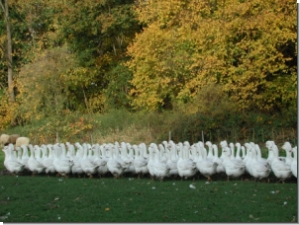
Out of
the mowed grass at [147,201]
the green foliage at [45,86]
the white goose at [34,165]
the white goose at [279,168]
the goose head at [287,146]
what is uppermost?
the green foliage at [45,86]

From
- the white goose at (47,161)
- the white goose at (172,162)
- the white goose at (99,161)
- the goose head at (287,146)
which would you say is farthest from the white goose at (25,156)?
the goose head at (287,146)

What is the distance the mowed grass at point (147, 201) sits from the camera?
20.6ft

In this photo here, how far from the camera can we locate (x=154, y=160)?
754 centimetres

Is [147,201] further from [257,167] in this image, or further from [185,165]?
[257,167]

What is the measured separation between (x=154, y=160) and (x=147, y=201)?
0.95 metres

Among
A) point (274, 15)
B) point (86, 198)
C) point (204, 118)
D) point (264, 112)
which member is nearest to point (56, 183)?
point (86, 198)

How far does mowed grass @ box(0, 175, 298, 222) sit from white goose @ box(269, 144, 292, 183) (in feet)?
0.32

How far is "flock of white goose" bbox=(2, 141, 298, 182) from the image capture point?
7270 millimetres

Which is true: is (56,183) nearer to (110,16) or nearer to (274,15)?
(110,16)

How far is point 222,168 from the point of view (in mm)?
7559

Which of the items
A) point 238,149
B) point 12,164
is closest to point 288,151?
point 238,149

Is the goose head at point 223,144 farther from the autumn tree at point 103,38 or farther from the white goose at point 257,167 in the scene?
the autumn tree at point 103,38

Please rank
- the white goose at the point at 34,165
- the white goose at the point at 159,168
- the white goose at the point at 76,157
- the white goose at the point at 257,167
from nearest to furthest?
the white goose at the point at 257,167 < the white goose at the point at 159,168 < the white goose at the point at 76,157 < the white goose at the point at 34,165

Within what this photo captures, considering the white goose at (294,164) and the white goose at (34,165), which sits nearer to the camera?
the white goose at (294,164)
